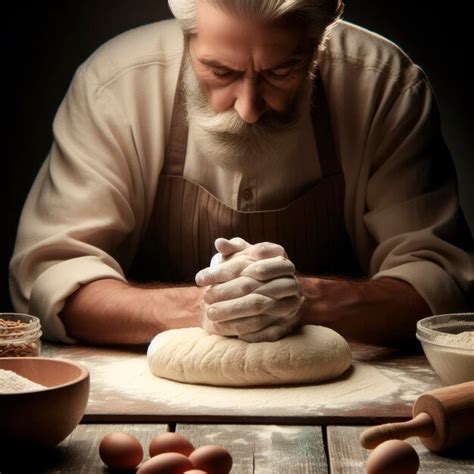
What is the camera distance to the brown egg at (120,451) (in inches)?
77.9

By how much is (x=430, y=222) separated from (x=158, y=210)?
857mm

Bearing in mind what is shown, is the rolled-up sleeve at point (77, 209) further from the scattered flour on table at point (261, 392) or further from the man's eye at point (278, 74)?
the man's eye at point (278, 74)

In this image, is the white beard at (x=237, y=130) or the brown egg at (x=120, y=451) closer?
the brown egg at (x=120, y=451)

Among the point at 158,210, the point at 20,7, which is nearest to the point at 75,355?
the point at 158,210

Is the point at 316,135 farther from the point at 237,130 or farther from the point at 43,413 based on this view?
the point at 43,413

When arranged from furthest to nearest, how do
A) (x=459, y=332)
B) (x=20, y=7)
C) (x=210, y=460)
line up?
(x=20, y=7) < (x=459, y=332) < (x=210, y=460)

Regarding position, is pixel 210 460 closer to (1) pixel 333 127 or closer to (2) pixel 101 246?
(2) pixel 101 246

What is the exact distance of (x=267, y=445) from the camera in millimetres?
2141

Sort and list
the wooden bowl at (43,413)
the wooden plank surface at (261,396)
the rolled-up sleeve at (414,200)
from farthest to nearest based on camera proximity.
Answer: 1. the rolled-up sleeve at (414,200)
2. the wooden plank surface at (261,396)
3. the wooden bowl at (43,413)

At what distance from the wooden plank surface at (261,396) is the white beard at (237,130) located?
0.70 m

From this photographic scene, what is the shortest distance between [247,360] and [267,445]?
427 mm

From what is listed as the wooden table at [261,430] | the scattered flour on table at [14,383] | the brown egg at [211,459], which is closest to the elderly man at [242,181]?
the wooden table at [261,430]

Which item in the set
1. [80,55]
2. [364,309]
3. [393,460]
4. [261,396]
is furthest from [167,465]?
[80,55]

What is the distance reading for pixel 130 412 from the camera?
2320 mm
